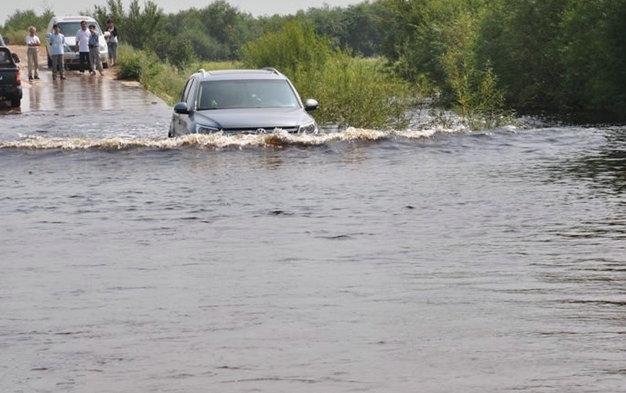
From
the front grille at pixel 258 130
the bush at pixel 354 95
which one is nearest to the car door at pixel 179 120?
the front grille at pixel 258 130

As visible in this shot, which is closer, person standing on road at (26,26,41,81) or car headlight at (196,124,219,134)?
car headlight at (196,124,219,134)

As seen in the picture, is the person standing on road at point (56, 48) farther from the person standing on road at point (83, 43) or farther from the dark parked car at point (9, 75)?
the dark parked car at point (9, 75)

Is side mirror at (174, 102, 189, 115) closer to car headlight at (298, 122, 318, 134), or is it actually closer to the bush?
car headlight at (298, 122, 318, 134)

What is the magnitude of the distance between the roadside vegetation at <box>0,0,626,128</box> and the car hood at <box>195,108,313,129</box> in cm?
735

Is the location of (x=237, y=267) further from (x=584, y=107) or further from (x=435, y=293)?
(x=584, y=107)

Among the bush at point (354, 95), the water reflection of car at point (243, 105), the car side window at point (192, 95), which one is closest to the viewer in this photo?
the water reflection of car at point (243, 105)

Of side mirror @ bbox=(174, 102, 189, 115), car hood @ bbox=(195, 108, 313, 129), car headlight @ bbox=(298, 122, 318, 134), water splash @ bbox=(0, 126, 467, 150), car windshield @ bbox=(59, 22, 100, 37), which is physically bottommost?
water splash @ bbox=(0, 126, 467, 150)

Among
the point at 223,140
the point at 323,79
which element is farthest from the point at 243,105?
the point at 323,79

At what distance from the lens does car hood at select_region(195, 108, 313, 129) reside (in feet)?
70.8

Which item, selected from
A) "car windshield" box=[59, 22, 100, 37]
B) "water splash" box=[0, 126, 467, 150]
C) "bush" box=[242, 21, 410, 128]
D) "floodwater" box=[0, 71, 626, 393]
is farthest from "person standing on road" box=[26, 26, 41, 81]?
"floodwater" box=[0, 71, 626, 393]

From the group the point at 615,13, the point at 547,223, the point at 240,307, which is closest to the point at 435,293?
the point at 240,307

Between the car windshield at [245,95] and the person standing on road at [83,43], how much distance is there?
2638 cm

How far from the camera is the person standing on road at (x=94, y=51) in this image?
163ft

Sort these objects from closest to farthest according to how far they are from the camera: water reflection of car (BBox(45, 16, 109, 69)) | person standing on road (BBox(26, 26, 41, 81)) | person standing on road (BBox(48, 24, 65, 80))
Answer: person standing on road (BBox(48, 24, 65, 80))
person standing on road (BBox(26, 26, 41, 81))
water reflection of car (BBox(45, 16, 109, 69))
